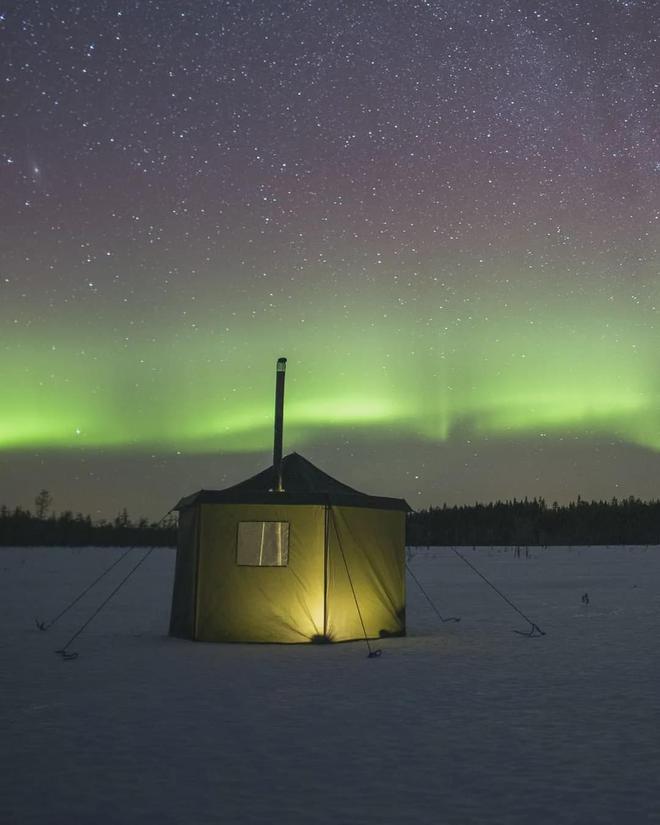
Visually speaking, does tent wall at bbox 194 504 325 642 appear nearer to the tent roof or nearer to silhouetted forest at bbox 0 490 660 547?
the tent roof

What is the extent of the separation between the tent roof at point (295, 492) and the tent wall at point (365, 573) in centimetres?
17

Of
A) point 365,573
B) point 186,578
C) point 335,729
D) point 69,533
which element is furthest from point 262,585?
point 69,533

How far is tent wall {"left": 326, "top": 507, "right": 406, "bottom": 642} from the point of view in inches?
561

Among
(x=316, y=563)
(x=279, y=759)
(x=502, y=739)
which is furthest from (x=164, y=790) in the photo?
(x=316, y=563)

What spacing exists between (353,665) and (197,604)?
338 cm

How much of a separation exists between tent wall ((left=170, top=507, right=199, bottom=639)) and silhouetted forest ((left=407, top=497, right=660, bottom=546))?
275 feet

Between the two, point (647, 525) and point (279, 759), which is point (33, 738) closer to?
point (279, 759)

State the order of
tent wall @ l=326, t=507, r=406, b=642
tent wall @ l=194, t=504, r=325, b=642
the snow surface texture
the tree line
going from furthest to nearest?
the tree line → tent wall @ l=326, t=507, r=406, b=642 → tent wall @ l=194, t=504, r=325, b=642 → the snow surface texture

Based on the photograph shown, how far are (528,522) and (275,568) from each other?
11115 cm

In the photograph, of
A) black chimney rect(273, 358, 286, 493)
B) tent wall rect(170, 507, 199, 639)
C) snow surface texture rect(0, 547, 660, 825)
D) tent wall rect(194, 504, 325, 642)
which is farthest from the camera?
black chimney rect(273, 358, 286, 493)

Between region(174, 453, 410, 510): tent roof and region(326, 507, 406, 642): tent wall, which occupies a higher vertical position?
region(174, 453, 410, 510): tent roof

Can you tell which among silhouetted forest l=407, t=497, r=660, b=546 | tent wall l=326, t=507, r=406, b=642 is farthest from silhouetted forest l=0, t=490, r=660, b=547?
tent wall l=326, t=507, r=406, b=642

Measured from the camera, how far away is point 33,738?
7.36 m

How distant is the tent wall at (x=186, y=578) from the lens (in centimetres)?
1438
